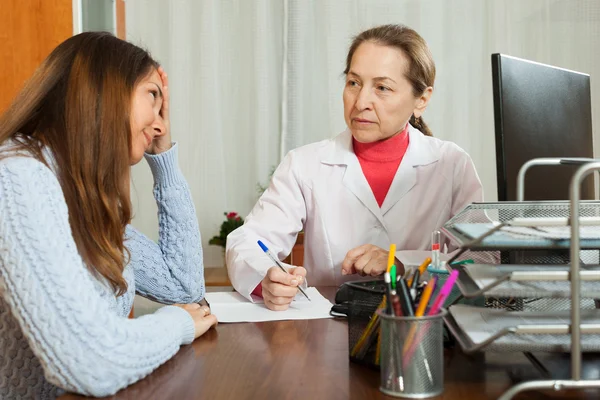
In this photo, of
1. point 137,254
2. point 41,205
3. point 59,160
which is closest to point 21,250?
point 41,205

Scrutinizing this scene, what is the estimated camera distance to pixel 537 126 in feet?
4.21

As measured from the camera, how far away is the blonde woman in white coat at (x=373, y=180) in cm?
188

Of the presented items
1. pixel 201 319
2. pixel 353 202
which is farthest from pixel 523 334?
pixel 353 202

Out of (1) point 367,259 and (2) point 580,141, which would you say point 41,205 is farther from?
(2) point 580,141

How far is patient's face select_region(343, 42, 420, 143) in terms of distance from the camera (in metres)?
1.88

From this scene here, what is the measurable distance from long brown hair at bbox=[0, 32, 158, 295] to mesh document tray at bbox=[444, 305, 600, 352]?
527 mm

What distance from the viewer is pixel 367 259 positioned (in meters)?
1.53

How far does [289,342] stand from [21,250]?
42 cm

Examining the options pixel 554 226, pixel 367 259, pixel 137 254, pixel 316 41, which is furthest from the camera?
pixel 316 41

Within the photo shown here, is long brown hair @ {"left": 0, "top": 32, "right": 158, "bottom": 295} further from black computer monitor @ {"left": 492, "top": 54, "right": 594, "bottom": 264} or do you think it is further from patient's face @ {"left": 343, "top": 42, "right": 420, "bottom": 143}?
patient's face @ {"left": 343, "top": 42, "right": 420, "bottom": 143}

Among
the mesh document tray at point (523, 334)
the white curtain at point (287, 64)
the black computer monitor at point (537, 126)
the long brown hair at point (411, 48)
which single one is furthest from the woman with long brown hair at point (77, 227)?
the white curtain at point (287, 64)

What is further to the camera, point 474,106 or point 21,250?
point 474,106

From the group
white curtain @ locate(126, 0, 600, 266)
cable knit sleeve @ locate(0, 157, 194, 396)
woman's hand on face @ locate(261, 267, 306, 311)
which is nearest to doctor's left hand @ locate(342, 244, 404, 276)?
woman's hand on face @ locate(261, 267, 306, 311)

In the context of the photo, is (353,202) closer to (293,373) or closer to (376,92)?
(376,92)
